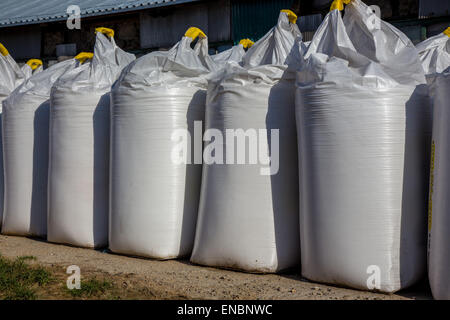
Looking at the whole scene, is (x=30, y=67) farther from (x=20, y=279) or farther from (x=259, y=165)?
(x=259, y=165)

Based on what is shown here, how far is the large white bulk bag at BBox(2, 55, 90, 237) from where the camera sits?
4043 mm

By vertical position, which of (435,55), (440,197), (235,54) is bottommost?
(440,197)

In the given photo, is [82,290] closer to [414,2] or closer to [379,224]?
[379,224]

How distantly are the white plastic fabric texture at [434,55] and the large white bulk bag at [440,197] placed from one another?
1092mm

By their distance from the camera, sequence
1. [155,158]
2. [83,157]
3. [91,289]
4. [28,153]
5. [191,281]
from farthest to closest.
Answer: [28,153]
[83,157]
[155,158]
[191,281]
[91,289]

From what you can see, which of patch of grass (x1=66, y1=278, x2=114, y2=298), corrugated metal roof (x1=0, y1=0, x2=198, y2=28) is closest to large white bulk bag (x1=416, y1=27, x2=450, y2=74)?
patch of grass (x1=66, y1=278, x2=114, y2=298)

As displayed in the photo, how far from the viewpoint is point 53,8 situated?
31.7 ft

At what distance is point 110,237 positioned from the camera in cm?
344

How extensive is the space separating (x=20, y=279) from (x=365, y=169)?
6.17 ft

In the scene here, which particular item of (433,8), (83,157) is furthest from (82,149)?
(433,8)

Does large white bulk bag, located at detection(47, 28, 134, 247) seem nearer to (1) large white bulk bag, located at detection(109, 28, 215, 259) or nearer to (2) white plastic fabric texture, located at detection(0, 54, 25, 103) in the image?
(1) large white bulk bag, located at detection(109, 28, 215, 259)

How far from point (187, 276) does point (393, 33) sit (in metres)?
1.70

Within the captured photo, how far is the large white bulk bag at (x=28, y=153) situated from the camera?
404 cm
